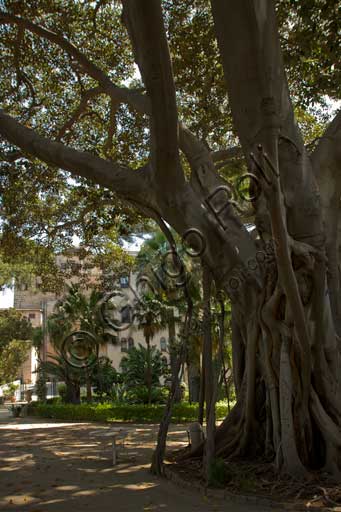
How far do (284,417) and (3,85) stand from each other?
8447 millimetres

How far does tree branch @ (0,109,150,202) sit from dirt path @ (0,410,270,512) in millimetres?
3576

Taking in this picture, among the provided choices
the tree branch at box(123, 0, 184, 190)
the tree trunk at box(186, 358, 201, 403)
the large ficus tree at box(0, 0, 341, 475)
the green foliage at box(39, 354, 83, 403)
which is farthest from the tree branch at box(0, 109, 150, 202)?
the green foliage at box(39, 354, 83, 403)

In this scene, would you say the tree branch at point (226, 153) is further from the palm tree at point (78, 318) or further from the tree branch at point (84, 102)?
the palm tree at point (78, 318)

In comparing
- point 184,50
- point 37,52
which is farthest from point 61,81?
point 184,50

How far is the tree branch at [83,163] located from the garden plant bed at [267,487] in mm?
3514

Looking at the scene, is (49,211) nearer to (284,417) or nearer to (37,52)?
(37,52)

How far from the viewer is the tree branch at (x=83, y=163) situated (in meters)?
7.16

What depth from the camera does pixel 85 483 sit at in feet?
21.1

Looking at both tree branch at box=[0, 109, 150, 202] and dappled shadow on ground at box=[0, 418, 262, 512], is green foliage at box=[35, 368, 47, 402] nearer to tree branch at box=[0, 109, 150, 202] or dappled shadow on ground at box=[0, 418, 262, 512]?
dappled shadow on ground at box=[0, 418, 262, 512]

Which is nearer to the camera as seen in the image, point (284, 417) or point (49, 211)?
point (284, 417)

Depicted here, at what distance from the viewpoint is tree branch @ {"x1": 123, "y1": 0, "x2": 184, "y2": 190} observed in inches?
197

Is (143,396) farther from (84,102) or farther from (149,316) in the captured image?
(84,102)

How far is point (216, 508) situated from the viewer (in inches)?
202

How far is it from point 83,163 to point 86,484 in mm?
4076
